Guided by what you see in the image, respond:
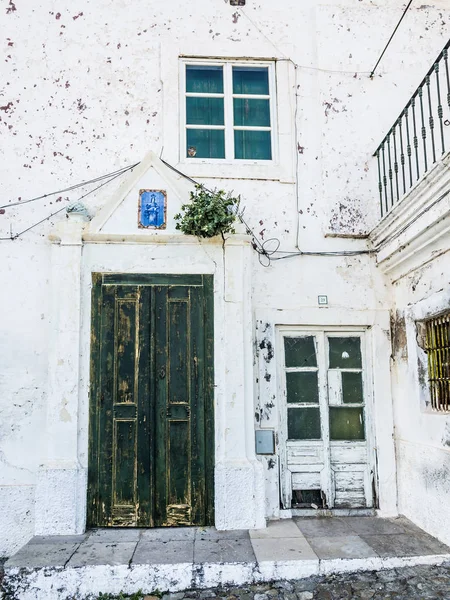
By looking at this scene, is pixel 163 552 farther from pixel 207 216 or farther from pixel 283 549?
pixel 207 216

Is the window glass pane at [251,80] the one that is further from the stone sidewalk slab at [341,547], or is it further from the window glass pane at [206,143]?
the stone sidewalk slab at [341,547]

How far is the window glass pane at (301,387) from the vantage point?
6270mm

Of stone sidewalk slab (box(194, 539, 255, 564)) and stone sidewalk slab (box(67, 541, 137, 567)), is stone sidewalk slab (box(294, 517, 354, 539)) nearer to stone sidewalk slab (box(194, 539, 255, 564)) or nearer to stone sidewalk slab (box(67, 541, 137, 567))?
stone sidewalk slab (box(194, 539, 255, 564))

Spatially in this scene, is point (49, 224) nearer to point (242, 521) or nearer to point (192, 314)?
point (192, 314)

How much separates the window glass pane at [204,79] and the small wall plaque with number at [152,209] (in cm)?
153

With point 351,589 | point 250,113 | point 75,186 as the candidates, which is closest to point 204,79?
point 250,113

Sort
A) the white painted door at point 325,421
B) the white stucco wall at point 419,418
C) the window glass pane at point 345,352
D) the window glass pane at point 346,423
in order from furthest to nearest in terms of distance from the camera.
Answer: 1. the window glass pane at point 345,352
2. the window glass pane at point 346,423
3. the white painted door at point 325,421
4. the white stucco wall at point 419,418

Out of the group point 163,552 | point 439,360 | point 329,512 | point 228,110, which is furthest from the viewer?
point 228,110

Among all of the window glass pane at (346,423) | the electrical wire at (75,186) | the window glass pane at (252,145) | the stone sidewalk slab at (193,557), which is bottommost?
the stone sidewalk slab at (193,557)

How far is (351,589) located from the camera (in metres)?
4.57

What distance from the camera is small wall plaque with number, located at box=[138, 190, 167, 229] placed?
6.00 m

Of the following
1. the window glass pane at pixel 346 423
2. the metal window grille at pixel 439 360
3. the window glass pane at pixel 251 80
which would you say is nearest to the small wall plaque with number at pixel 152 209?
the window glass pane at pixel 251 80

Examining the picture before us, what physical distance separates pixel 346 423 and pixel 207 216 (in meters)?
2.81

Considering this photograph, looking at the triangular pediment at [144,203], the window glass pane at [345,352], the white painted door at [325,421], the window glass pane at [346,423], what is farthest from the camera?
the window glass pane at [345,352]
